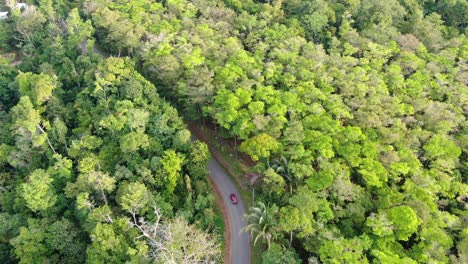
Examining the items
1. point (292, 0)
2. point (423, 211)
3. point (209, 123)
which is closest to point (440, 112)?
point (423, 211)

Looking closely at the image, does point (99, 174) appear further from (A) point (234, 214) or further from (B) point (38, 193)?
(A) point (234, 214)

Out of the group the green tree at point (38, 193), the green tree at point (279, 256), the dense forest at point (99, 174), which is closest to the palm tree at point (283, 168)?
the green tree at point (279, 256)

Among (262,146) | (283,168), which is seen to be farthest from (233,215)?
(262,146)

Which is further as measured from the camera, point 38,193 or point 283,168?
point 283,168


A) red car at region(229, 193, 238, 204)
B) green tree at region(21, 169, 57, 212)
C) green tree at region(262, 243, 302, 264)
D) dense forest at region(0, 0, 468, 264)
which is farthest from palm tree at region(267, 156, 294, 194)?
green tree at region(21, 169, 57, 212)

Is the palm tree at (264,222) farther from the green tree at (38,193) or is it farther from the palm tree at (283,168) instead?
the green tree at (38,193)

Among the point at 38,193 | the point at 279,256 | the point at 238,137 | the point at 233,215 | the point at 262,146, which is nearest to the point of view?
the point at 279,256
